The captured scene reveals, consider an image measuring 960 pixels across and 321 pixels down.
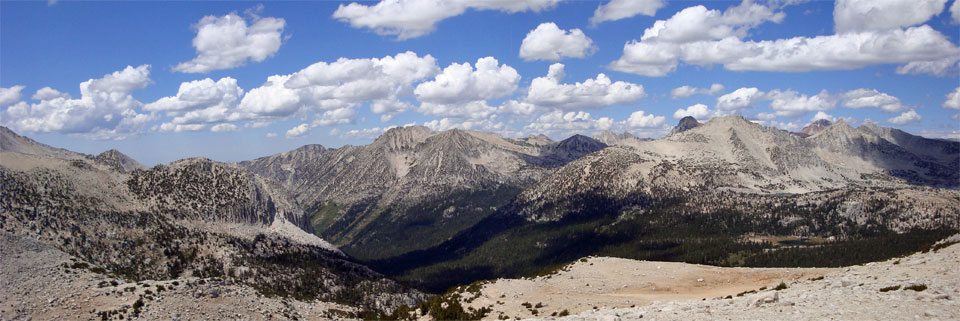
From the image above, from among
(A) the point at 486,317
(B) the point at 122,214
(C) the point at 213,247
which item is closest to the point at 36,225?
(B) the point at 122,214

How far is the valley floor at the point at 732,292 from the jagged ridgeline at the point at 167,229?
62.1 meters

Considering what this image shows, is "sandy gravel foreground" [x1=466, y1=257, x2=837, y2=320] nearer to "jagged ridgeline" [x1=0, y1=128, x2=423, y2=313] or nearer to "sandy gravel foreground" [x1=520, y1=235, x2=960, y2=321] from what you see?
"sandy gravel foreground" [x1=520, y1=235, x2=960, y2=321]

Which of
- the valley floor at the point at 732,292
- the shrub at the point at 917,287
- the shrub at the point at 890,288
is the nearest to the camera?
the valley floor at the point at 732,292

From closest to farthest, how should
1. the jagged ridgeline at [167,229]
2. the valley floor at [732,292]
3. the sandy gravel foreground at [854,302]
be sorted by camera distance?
1. the sandy gravel foreground at [854,302]
2. the valley floor at [732,292]
3. the jagged ridgeline at [167,229]

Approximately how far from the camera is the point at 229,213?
186m

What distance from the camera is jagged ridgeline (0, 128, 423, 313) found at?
118 m

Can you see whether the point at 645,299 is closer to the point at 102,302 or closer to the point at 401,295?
the point at 102,302

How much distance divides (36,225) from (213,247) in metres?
43.9

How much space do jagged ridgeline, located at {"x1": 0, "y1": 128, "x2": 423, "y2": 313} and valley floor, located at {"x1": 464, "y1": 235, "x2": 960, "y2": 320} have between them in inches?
2446

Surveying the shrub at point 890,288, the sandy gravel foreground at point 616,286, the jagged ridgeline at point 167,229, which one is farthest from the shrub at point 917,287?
the jagged ridgeline at point 167,229

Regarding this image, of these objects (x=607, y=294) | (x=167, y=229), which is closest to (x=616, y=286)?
(x=607, y=294)

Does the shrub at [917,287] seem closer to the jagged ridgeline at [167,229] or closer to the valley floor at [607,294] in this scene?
the valley floor at [607,294]

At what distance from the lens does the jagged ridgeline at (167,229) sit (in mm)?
117875

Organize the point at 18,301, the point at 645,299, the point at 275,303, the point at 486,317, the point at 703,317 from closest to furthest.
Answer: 1. the point at 703,317
2. the point at 486,317
3. the point at 645,299
4. the point at 18,301
5. the point at 275,303
